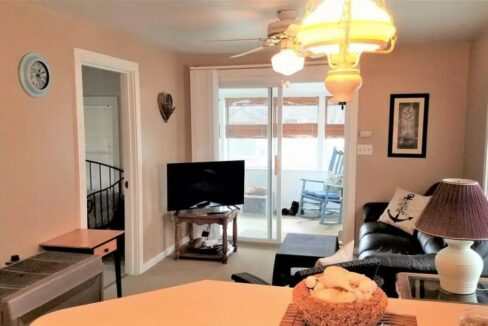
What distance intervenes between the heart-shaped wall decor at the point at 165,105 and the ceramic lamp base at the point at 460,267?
3.48 m

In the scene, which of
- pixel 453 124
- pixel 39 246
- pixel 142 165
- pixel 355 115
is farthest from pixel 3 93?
pixel 453 124

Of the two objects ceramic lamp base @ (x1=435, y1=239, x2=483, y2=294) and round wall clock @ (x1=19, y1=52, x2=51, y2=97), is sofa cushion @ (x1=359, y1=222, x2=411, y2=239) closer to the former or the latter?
ceramic lamp base @ (x1=435, y1=239, x2=483, y2=294)

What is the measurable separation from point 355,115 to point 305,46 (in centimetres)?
367

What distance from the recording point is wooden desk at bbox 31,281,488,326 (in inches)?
53.2

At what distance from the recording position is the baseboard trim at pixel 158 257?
4450mm

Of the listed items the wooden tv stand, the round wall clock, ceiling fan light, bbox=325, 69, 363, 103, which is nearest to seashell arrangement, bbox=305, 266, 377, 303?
ceiling fan light, bbox=325, 69, 363, 103

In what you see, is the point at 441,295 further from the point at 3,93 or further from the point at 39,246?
the point at 3,93

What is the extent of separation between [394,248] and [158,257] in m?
2.61

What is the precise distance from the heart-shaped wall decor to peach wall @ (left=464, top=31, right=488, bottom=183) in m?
3.30

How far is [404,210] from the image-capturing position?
4273 millimetres

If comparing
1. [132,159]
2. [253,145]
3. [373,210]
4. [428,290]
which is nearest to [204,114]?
[253,145]

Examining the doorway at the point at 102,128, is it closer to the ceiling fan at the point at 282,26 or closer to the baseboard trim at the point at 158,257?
the baseboard trim at the point at 158,257

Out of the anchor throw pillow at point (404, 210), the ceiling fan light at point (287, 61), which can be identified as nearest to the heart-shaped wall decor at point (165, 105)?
the ceiling fan light at point (287, 61)

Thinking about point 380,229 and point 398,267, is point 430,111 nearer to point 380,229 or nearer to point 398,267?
point 380,229
